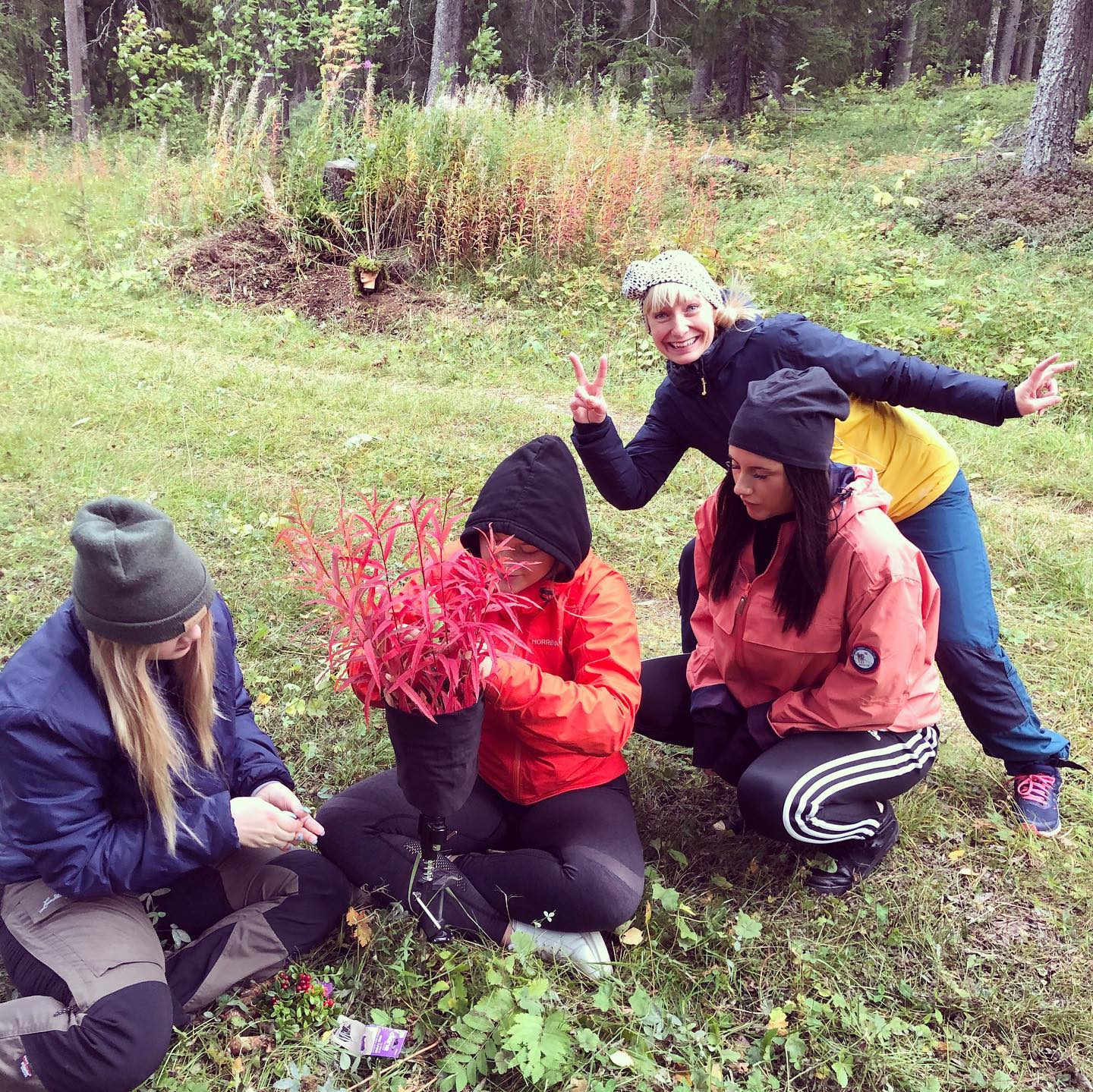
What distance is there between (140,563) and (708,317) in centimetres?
185

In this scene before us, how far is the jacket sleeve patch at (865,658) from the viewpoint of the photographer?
2.33 metres

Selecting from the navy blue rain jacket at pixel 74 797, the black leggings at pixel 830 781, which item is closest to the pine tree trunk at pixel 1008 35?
the black leggings at pixel 830 781

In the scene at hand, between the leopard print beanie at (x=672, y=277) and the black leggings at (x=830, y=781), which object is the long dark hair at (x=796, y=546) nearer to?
the black leggings at (x=830, y=781)

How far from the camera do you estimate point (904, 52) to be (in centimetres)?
2402

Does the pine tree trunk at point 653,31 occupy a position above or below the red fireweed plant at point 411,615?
above

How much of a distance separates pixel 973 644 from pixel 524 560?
4.68ft

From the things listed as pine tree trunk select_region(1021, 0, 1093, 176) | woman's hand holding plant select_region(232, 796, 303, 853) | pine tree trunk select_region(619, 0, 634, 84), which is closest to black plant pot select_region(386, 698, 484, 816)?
woman's hand holding plant select_region(232, 796, 303, 853)

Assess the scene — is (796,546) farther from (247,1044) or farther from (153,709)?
(247,1044)

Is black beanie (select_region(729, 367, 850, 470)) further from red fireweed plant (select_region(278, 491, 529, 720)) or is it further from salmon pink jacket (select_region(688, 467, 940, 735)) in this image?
red fireweed plant (select_region(278, 491, 529, 720))

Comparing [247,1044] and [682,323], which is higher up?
[682,323]

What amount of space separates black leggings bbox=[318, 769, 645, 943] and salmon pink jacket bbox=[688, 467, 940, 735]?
0.55 metres

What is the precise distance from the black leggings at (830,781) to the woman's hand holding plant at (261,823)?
1.20 metres

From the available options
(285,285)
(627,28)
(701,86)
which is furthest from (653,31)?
(285,285)

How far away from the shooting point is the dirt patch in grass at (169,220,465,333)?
25.6 feet
